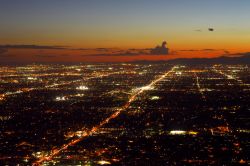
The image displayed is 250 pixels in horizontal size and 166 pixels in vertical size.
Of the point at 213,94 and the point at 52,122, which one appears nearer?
the point at 52,122

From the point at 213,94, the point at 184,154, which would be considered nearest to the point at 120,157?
the point at 184,154

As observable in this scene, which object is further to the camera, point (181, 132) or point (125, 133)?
point (181, 132)

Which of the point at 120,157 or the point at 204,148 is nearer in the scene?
the point at 120,157

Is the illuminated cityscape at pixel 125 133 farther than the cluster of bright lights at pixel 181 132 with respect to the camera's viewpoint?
No

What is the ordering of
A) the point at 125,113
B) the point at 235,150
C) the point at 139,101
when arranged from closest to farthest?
the point at 235,150 < the point at 125,113 < the point at 139,101

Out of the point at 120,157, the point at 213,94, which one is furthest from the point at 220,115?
the point at 213,94

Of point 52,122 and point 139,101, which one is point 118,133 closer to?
point 52,122

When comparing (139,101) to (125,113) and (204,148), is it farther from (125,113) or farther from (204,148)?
(204,148)

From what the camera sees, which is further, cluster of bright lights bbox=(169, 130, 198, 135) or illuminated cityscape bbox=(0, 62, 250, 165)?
cluster of bright lights bbox=(169, 130, 198, 135)

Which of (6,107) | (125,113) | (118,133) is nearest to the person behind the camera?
(118,133)

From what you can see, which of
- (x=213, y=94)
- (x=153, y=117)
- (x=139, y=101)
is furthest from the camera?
(x=213, y=94)
